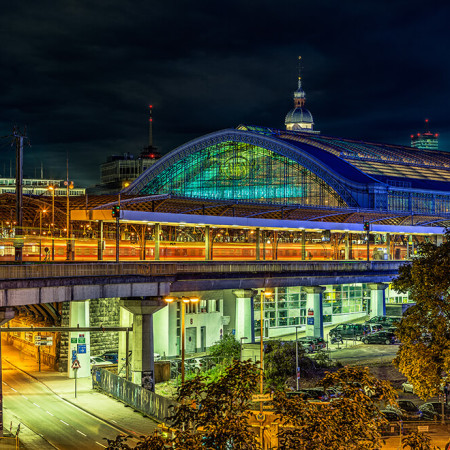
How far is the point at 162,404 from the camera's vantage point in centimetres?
4253

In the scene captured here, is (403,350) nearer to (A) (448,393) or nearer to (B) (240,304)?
(A) (448,393)

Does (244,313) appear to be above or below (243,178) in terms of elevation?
below

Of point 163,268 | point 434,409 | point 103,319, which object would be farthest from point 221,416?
point 103,319

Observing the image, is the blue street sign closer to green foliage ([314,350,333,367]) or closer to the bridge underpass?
the bridge underpass

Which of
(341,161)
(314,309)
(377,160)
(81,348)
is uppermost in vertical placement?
(377,160)

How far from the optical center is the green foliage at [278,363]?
2057 inches

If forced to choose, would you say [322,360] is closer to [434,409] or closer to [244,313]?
[244,313]

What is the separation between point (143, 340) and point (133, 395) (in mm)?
5173

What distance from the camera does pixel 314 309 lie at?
7625 cm

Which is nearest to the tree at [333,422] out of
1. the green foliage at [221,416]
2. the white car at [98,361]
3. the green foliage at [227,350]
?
the green foliage at [221,416]

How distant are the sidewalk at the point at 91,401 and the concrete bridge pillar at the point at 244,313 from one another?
1689 cm

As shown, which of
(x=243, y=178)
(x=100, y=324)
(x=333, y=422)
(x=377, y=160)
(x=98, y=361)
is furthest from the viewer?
(x=377, y=160)

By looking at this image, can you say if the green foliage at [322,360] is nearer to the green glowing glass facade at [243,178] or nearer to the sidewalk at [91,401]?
the sidewalk at [91,401]

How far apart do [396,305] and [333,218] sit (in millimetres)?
14601
